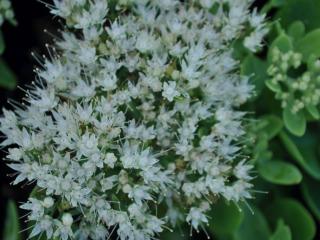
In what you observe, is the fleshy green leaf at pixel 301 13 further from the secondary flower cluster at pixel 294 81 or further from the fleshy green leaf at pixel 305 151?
the fleshy green leaf at pixel 305 151

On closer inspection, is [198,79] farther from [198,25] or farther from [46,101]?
[46,101]

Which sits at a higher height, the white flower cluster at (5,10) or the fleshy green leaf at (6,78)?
the white flower cluster at (5,10)

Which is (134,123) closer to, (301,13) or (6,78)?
(6,78)

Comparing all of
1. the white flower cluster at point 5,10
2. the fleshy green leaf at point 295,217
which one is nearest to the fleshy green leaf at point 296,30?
the fleshy green leaf at point 295,217

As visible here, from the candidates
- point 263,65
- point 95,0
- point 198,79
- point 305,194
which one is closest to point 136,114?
point 198,79

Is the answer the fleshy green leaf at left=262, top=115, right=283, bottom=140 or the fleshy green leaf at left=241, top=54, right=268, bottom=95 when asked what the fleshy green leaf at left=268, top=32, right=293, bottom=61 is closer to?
the fleshy green leaf at left=241, top=54, right=268, bottom=95

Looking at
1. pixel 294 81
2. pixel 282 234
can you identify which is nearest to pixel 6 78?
pixel 294 81
